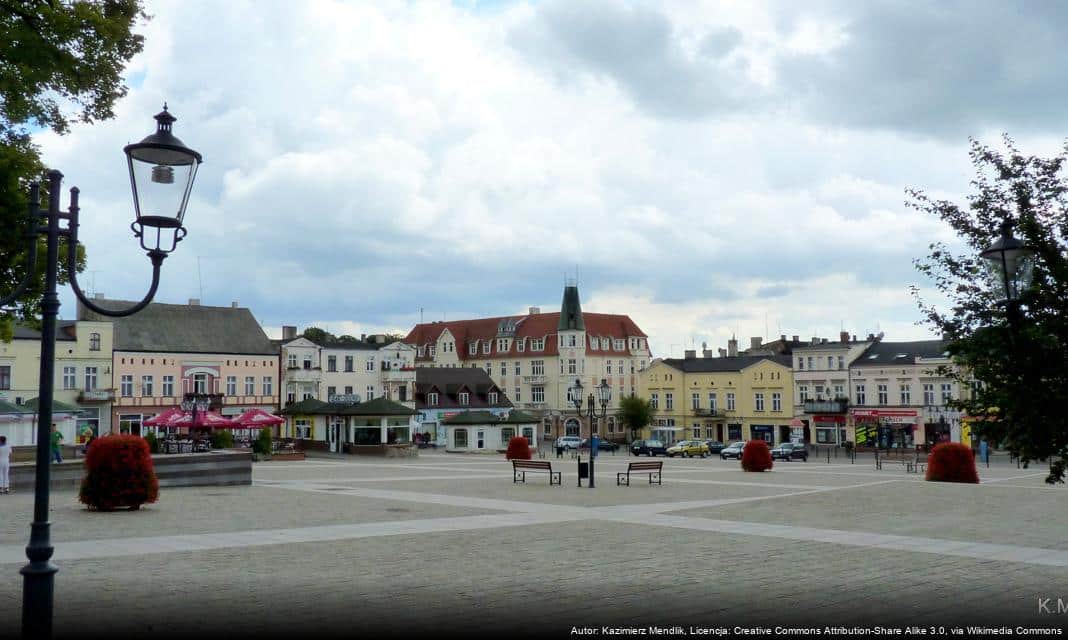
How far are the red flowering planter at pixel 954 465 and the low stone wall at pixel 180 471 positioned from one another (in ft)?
71.8

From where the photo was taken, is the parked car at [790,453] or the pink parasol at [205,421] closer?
the pink parasol at [205,421]

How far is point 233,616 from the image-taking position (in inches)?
342

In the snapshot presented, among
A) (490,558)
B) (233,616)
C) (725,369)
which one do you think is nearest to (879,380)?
(725,369)

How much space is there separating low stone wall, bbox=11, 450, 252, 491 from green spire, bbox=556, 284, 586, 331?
75162 millimetres

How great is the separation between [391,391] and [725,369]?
31490 millimetres

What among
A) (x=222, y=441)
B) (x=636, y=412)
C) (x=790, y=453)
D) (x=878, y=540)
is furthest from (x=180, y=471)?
(x=636, y=412)

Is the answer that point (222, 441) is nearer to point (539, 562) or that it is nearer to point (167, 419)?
point (167, 419)

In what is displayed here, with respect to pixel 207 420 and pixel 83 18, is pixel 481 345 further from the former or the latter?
pixel 83 18

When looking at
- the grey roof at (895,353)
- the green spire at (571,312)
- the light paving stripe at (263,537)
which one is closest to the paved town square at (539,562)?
the light paving stripe at (263,537)

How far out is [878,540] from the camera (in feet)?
48.2

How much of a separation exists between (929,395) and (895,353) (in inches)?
208

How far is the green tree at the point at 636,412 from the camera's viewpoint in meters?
88.0

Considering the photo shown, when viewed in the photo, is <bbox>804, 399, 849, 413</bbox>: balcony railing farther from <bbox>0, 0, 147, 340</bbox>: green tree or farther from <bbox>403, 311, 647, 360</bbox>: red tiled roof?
<bbox>0, 0, 147, 340</bbox>: green tree

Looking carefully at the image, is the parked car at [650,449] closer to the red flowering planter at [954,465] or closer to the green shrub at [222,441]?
the green shrub at [222,441]
